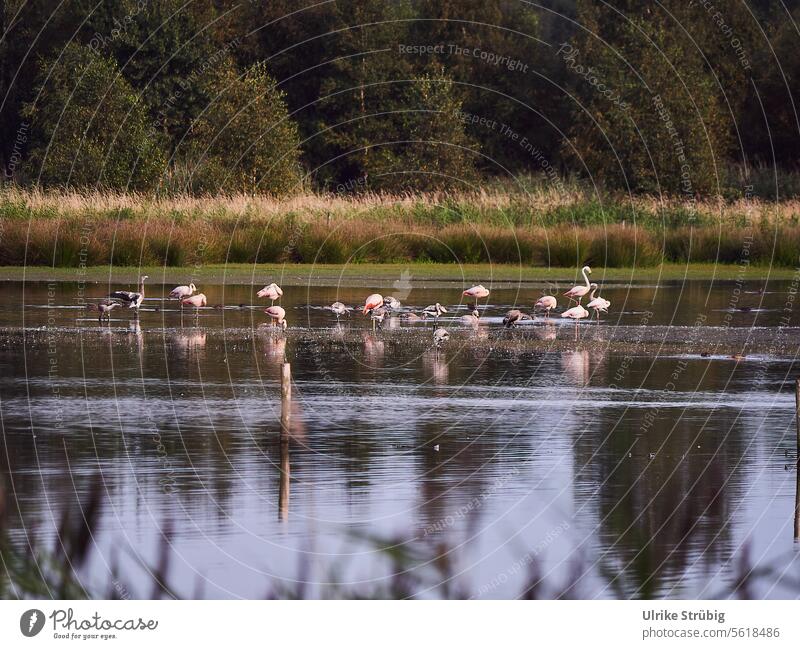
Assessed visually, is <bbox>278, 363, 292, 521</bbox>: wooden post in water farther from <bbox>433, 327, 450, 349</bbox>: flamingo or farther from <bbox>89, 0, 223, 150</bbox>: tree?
<bbox>89, 0, 223, 150</bbox>: tree

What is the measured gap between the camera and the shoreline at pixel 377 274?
101 feet

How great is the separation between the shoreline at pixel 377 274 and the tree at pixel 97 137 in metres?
15.8

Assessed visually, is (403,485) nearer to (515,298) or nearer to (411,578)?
(411,578)

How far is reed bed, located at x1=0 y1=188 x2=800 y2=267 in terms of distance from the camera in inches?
1316

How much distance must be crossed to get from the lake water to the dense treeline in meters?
Result: 29.4

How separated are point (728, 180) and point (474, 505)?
48.7 metres

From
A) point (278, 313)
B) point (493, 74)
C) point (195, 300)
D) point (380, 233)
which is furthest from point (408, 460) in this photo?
point (493, 74)

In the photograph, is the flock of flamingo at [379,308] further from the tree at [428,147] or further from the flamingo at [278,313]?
the tree at [428,147]

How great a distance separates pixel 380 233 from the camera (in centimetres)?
3619

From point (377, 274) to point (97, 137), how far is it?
Answer: 65.1 ft

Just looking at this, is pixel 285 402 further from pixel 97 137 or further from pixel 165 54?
pixel 165 54

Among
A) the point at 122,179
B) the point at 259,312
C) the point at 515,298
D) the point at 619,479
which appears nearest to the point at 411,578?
the point at 619,479

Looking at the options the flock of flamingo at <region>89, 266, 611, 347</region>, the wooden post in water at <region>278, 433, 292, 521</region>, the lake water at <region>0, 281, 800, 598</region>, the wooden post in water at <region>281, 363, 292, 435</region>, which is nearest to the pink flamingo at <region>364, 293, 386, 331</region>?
the flock of flamingo at <region>89, 266, 611, 347</region>

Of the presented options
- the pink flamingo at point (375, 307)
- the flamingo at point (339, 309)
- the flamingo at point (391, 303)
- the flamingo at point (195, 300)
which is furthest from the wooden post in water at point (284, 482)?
the flamingo at point (391, 303)
